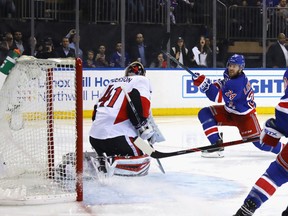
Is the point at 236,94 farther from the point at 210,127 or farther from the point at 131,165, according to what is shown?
the point at 131,165

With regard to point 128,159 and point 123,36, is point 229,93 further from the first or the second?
point 123,36

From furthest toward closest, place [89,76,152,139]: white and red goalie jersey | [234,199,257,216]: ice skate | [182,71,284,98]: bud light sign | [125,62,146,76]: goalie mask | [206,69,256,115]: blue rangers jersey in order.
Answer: [182,71,284,98]: bud light sign
[206,69,256,115]: blue rangers jersey
[125,62,146,76]: goalie mask
[89,76,152,139]: white and red goalie jersey
[234,199,257,216]: ice skate

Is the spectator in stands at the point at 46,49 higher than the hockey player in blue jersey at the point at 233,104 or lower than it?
Result: higher

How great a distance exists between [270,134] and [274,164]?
0.49ft

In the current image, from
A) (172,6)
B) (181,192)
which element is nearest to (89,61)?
(172,6)

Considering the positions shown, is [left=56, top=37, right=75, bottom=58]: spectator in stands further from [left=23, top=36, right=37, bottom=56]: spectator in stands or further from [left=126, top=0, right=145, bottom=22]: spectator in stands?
[left=126, top=0, right=145, bottom=22]: spectator in stands

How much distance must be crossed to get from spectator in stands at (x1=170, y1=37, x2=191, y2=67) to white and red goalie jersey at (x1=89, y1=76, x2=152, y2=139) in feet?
18.5

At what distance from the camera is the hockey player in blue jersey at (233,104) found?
5.81 metres

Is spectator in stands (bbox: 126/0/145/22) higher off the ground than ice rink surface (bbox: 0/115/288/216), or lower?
higher

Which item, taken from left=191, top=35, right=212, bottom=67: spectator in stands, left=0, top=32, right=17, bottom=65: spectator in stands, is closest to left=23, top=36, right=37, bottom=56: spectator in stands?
left=0, top=32, right=17, bottom=65: spectator in stands

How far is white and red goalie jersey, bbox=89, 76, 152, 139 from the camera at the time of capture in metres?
4.89

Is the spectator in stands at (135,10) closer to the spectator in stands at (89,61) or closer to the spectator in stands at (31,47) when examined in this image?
the spectator in stands at (89,61)

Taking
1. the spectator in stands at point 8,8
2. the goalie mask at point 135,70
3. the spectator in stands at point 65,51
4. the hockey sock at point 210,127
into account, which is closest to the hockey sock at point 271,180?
the goalie mask at point 135,70

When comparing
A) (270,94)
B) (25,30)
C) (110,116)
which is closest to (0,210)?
(110,116)
